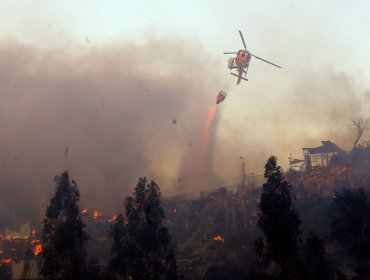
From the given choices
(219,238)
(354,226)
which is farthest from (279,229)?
(219,238)

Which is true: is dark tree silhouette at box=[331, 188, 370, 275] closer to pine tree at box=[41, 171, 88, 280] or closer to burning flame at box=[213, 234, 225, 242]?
pine tree at box=[41, 171, 88, 280]

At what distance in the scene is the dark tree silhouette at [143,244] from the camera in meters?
34.7

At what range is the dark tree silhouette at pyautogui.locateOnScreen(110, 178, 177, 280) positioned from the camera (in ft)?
114

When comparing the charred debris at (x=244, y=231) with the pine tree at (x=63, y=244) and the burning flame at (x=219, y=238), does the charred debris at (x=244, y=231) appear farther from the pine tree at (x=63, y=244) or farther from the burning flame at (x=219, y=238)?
the pine tree at (x=63, y=244)

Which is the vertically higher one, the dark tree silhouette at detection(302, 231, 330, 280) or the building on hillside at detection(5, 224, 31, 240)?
the building on hillside at detection(5, 224, 31, 240)

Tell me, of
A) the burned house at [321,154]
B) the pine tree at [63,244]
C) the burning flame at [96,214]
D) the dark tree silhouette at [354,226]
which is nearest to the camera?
the dark tree silhouette at [354,226]

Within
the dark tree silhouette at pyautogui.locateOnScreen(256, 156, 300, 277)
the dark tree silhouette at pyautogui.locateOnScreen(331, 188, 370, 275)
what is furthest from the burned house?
the dark tree silhouette at pyautogui.locateOnScreen(256, 156, 300, 277)

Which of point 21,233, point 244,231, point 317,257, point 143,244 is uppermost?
point 21,233

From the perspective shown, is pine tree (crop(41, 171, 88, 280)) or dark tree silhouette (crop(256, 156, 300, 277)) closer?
dark tree silhouette (crop(256, 156, 300, 277))

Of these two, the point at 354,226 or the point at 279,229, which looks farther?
the point at 354,226

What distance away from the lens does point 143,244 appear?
34.9 meters

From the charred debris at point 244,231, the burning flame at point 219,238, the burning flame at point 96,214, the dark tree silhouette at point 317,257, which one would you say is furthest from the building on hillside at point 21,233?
the dark tree silhouette at point 317,257

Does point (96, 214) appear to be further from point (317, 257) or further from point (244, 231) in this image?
point (317, 257)

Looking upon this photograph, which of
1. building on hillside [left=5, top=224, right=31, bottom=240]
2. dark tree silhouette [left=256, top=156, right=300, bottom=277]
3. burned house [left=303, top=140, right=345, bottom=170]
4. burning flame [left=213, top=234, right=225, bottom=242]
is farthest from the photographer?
building on hillside [left=5, top=224, right=31, bottom=240]
